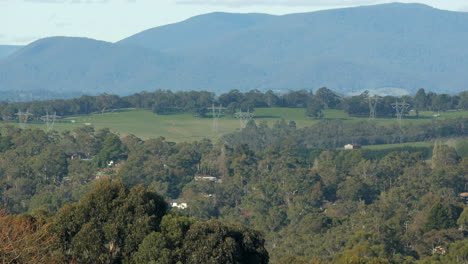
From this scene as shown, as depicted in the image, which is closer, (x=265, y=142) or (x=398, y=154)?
(x=398, y=154)

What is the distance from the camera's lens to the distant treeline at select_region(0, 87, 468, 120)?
104125 mm

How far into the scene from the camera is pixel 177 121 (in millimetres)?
102625

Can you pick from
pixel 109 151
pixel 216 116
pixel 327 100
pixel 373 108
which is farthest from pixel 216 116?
pixel 109 151

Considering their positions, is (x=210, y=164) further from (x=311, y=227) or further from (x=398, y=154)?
(x=311, y=227)

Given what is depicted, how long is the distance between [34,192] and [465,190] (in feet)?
95.9

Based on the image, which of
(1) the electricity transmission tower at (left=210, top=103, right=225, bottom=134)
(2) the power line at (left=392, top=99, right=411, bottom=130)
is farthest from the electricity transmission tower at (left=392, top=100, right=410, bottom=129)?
(1) the electricity transmission tower at (left=210, top=103, right=225, bottom=134)

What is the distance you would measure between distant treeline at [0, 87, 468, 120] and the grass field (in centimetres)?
174

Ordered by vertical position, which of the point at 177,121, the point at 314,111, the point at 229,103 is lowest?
the point at 177,121

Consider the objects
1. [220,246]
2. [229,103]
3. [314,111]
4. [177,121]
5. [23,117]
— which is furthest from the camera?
[229,103]

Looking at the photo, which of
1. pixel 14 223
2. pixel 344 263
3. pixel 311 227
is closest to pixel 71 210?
pixel 14 223

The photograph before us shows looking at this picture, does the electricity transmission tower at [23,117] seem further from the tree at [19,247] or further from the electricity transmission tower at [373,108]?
the tree at [19,247]

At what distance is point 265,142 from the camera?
89062mm

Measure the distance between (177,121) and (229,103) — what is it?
54.2 ft

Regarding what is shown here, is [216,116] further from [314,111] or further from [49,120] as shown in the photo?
[49,120]
